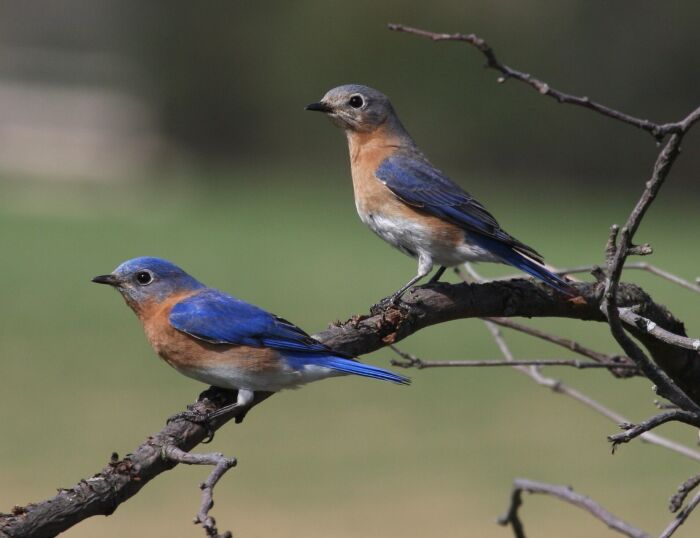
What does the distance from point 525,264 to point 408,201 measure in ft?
2.39

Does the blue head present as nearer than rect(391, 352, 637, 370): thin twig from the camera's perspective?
No

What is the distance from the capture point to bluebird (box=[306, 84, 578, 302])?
537 cm

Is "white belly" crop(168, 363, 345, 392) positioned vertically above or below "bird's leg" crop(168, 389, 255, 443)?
above

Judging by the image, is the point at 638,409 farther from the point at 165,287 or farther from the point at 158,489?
the point at 165,287

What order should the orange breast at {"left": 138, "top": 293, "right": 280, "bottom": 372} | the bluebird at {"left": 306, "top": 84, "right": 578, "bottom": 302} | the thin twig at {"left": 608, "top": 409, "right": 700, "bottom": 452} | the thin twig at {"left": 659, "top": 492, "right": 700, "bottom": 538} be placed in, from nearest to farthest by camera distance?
1. the thin twig at {"left": 608, "top": 409, "right": 700, "bottom": 452}
2. the thin twig at {"left": 659, "top": 492, "right": 700, "bottom": 538}
3. the orange breast at {"left": 138, "top": 293, "right": 280, "bottom": 372}
4. the bluebird at {"left": 306, "top": 84, "right": 578, "bottom": 302}

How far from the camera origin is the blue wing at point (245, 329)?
4.15m

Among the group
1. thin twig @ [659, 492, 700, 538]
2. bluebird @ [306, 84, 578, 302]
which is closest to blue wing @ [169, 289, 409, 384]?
bluebird @ [306, 84, 578, 302]

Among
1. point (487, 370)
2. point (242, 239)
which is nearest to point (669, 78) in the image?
point (242, 239)

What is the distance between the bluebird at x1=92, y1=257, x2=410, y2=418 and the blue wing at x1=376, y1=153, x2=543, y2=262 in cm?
125

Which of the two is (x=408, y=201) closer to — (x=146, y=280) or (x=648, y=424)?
(x=146, y=280)

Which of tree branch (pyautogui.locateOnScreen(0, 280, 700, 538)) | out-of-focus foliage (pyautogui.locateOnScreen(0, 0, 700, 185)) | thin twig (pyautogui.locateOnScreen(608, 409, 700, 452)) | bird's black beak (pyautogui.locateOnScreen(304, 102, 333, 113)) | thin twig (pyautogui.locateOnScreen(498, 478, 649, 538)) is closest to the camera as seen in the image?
thin twig (pyautogui.locateOnScreen(608, 409, 700, 452))

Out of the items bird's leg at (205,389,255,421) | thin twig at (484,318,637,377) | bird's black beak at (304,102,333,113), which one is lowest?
bird's leg at (205,389,255,421)

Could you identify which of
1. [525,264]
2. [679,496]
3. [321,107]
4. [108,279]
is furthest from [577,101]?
[321,107]

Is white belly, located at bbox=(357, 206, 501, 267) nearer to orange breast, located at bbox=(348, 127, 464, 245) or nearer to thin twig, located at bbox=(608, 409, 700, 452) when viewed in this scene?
orange breast, located at bbox=(348, 127, 464, 245)
